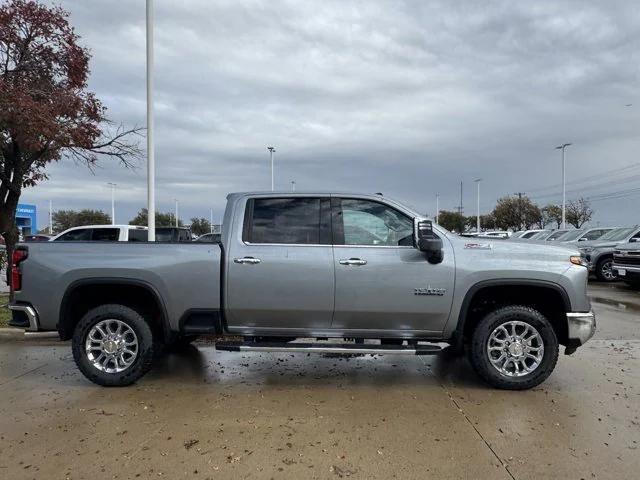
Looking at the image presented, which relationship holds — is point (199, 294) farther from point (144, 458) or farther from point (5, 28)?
point (5, 28)

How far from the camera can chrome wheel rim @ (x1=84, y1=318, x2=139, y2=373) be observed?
5.16 meters

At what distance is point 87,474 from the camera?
11.2 ft

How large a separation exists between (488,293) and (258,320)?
2.34 metres

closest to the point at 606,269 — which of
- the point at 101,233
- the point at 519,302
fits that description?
the point at 519,302

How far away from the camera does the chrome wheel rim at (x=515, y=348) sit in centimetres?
500

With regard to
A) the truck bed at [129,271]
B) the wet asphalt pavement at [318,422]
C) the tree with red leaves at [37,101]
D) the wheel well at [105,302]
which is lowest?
the wet asphalt pavement at [318,422]

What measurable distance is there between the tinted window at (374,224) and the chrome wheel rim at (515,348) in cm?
128

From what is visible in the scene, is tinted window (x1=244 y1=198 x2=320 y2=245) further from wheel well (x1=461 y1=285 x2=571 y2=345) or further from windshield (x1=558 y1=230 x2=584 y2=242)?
windshield (x1=558 y1=230 x2=584 y2=242)

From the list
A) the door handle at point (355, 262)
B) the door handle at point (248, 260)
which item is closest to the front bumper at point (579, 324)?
the door handle at point (355, 262)

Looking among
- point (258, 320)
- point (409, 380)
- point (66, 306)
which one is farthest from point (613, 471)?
point (66, 306)

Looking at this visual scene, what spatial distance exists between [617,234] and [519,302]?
46.1ft

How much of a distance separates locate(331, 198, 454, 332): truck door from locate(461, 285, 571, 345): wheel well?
36 centimetres

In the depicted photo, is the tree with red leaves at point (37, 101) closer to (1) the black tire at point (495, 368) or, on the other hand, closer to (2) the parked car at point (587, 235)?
(1) the black tire at point (495, 368)

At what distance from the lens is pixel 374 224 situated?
5.17m
